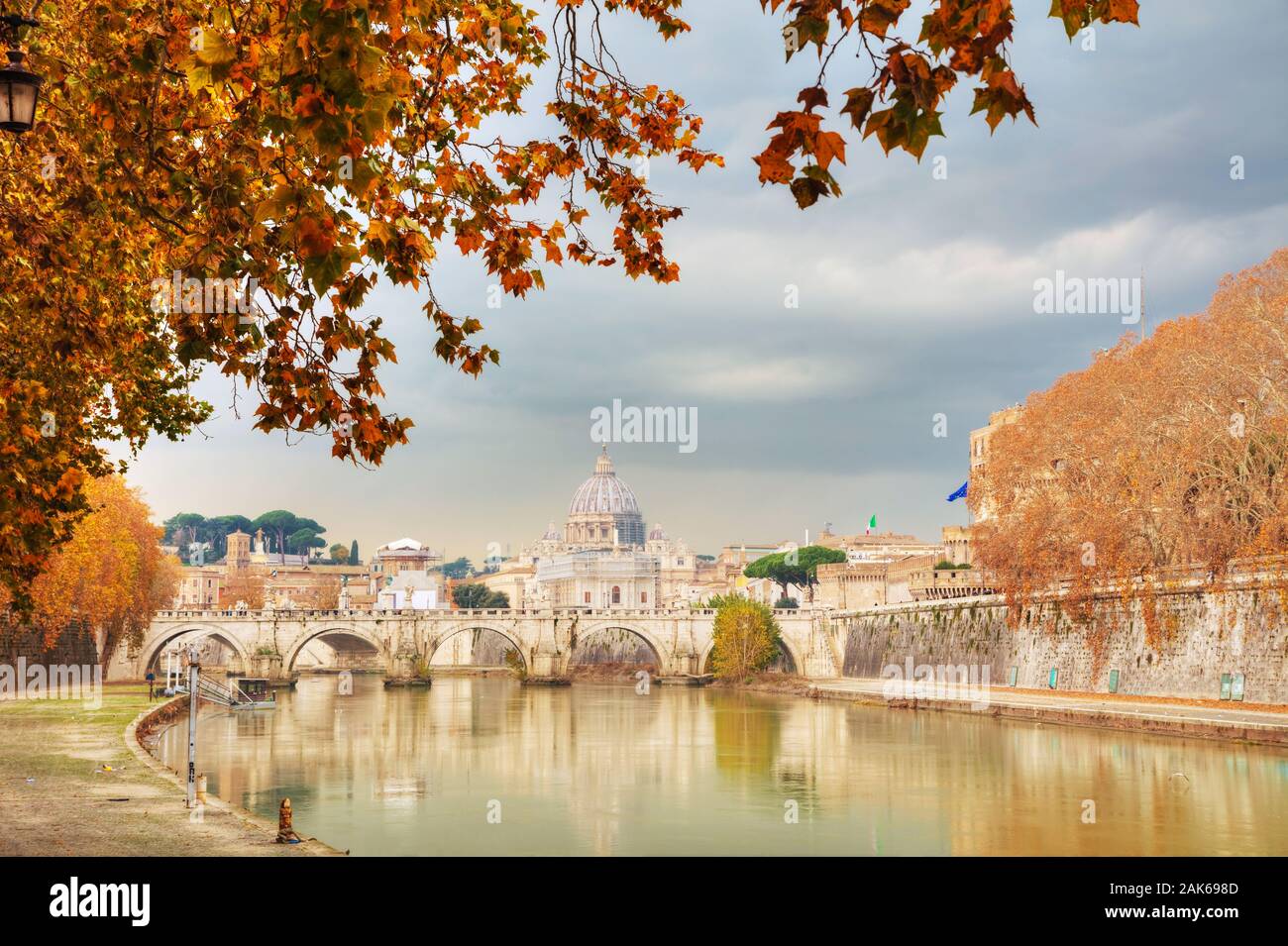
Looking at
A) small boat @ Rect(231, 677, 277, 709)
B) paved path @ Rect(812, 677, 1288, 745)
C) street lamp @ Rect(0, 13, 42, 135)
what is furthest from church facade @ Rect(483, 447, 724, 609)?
street lamp @ Rect(0, 13, 42, 135)

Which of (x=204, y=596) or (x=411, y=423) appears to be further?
(x=204, y=596)

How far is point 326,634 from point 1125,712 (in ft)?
179

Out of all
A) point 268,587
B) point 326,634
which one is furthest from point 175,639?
point 268,587

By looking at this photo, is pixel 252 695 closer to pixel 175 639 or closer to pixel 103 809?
pixel 175 639

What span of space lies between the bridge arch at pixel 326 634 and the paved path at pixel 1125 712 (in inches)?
1474

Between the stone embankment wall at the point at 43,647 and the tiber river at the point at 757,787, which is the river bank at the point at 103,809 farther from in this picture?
the stone embankment wall at the point at 43,647

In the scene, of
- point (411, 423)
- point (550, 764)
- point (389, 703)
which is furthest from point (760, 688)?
point (411, 423)

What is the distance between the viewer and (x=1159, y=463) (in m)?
34.8

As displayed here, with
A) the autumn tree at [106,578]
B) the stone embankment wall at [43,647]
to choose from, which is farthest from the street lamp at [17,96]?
the stone embankment wall at [43,647]

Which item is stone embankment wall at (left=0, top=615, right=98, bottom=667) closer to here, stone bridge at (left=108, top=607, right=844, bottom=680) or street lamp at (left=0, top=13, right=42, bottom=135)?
stone bridge at (left=108, top=607, right=844, bottom=680)
